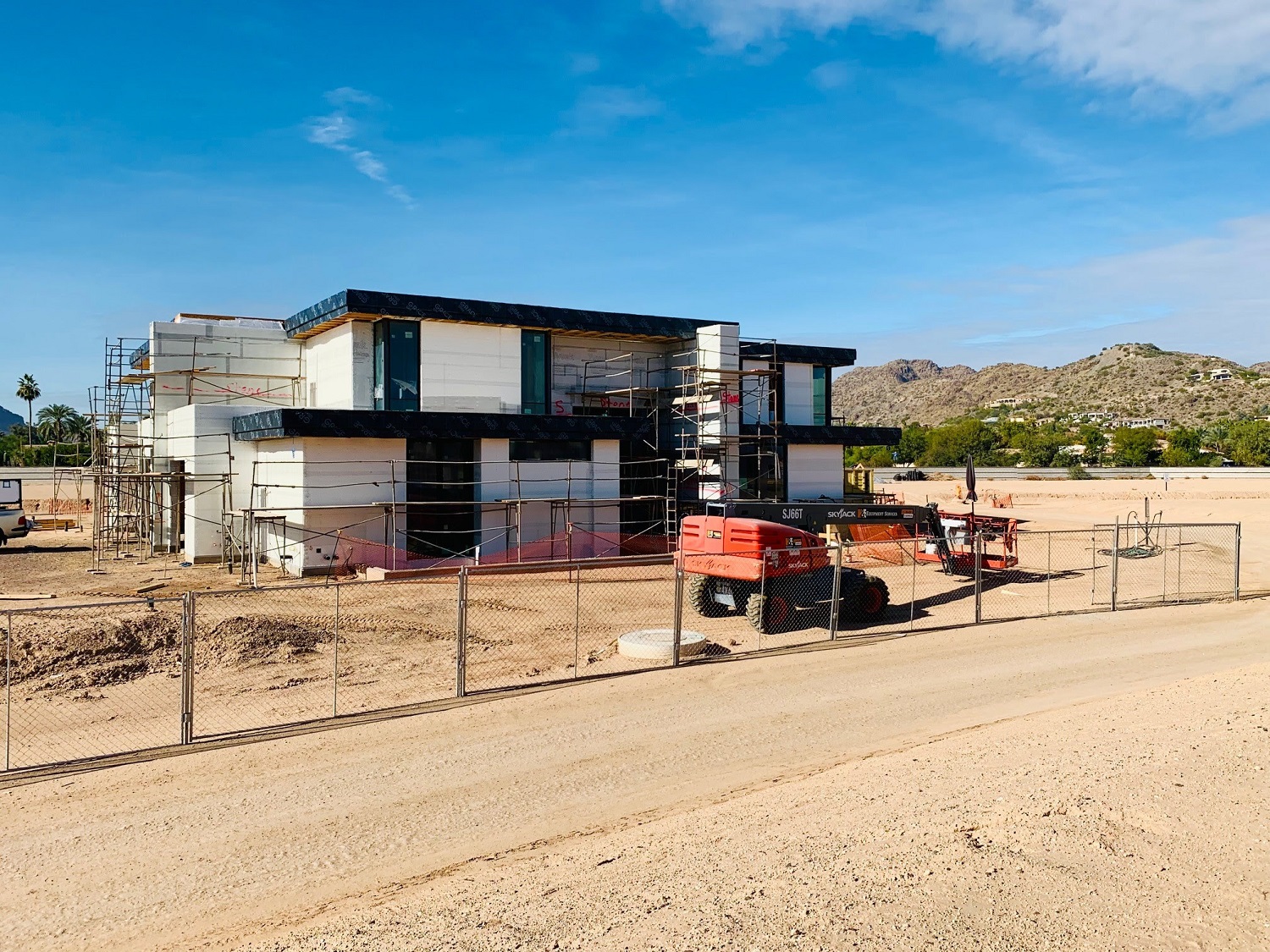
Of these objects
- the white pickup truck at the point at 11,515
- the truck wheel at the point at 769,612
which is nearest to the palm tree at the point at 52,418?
the white pickup truck at the point at 11,515

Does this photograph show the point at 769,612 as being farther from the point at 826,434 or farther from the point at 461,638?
the point at 826,434

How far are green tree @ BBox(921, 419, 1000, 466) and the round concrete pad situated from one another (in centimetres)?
9465

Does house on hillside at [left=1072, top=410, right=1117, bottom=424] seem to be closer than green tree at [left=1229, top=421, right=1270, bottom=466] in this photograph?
No

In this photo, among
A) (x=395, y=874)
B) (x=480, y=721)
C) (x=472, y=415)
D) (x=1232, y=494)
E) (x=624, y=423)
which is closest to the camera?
(x=395, y=874)

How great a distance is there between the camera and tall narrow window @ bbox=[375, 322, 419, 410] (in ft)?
95.1

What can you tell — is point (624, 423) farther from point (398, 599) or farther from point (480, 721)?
point (480, 721)

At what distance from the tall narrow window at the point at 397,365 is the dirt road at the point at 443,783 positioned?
1713 cm

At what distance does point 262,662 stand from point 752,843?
1057 cm

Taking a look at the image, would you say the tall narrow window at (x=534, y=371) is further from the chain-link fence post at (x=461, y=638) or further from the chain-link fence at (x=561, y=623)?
the chain-link fence post at (x=461, y=638)

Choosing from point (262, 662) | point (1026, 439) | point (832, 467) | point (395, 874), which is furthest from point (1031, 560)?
point (1026, 439)

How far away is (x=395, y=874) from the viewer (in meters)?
7.54

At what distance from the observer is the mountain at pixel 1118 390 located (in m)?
130

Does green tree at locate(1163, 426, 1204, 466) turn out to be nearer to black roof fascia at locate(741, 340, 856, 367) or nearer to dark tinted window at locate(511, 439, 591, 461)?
black roof fascia at locate(741, 340, 856, 367)

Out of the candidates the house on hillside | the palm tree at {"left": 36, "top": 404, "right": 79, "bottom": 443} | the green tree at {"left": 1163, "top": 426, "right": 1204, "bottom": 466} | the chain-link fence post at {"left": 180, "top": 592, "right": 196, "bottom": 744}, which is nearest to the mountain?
the house on hillside
